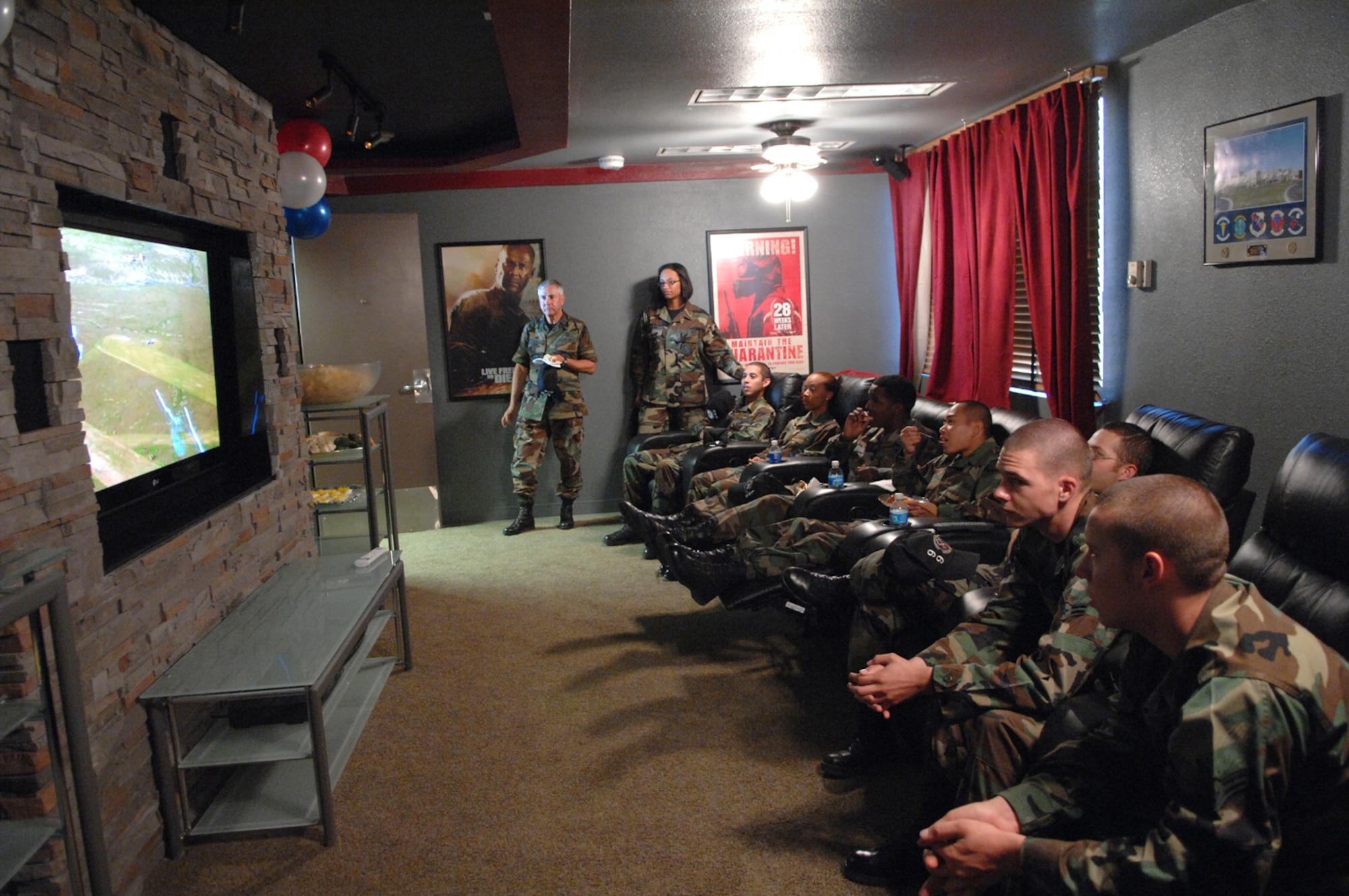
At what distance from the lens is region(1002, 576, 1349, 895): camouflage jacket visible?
4.13 feet

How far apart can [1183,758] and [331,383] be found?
11.9 ft

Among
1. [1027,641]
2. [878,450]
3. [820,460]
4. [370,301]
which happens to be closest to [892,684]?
[1027,641]

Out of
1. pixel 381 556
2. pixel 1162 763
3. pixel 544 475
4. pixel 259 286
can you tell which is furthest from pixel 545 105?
pixel 1162 763

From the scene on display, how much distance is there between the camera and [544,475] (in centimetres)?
640

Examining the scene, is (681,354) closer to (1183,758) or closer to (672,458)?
(672,458)

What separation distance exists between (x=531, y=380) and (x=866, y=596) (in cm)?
362

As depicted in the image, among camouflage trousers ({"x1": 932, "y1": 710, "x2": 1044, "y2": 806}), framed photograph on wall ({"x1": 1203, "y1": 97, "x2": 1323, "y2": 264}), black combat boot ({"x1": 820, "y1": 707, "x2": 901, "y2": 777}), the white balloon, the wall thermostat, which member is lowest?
black combat boot ({"x1": 820, "y1": 707, "x2": 901, "y2": 777})

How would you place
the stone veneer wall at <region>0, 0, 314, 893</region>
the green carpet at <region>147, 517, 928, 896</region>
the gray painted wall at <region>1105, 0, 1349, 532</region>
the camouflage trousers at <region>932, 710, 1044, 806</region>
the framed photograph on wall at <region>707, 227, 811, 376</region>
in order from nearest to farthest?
the camouflage trousers at <region>932, 710, 1044, 806</region> → the stone veneer wall at <region>0, 0, 314, 893</region> → the green carpet at <region>147, 517, 928, 896</region> → the gray painted wall at <region>1105, 0, 1349, 532</region> → the framed photograph on wall at <region>707, 227, 811, 376</region>

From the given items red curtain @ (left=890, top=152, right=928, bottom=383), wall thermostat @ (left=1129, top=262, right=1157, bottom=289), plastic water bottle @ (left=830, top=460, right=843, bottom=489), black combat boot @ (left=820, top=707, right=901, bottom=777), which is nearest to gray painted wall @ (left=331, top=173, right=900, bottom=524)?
red curtain @ (left=890, top=152, right=928, bottom=383)

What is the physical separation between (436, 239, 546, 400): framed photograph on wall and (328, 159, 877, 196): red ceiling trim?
379 millimetres

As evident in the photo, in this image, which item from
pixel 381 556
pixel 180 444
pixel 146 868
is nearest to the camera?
pixel 146 868

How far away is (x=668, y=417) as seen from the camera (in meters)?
6.27

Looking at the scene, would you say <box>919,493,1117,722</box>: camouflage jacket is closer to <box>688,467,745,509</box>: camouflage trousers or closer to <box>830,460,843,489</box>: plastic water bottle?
<box>830,460,843,489</box>: plastic water bottle

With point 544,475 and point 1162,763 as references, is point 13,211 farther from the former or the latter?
point 544,475
